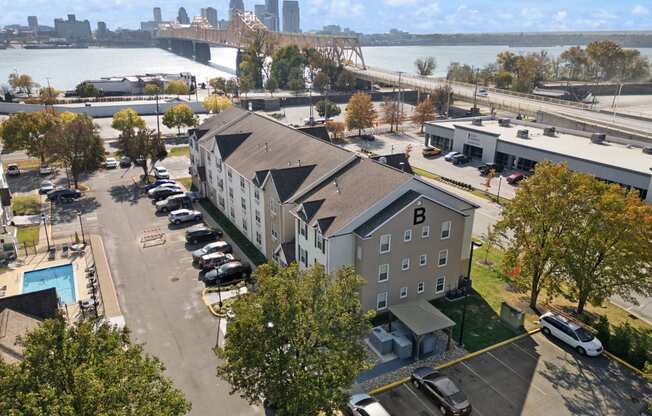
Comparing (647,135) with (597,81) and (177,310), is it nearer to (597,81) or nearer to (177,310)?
(177,310)

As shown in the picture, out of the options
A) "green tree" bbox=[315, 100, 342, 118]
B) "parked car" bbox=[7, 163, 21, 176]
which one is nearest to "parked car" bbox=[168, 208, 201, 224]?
"parked car" bbox=[7, 163, 21, 176]

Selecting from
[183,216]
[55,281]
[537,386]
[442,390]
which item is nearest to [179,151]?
[183,216]

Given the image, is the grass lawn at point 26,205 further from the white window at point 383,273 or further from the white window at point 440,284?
the white window at point 440,284

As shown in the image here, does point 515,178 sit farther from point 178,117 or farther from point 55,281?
point 178,117

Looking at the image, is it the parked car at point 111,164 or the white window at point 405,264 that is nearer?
the white window at point 405,264

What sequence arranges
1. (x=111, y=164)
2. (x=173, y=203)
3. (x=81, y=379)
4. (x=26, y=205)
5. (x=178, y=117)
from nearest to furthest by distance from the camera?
1. (x=81, y=379)
2. (x=173, y=203)
3. (x=26, y=205)
4. (x=111, y=164)
5. (x=178, y=117)

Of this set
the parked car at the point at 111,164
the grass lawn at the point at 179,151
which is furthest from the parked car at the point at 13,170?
the grass lawn at the point at 179,151
